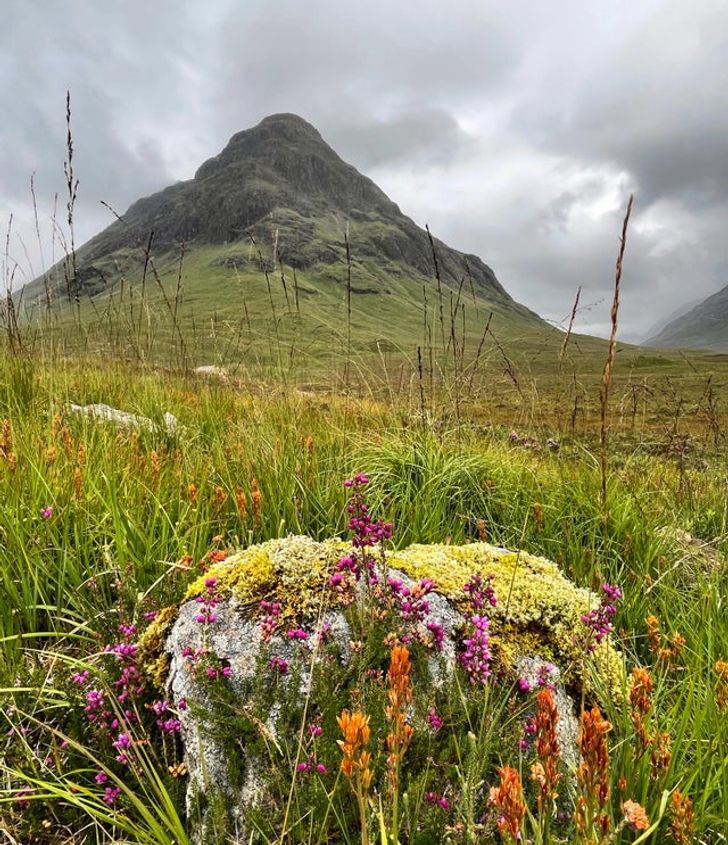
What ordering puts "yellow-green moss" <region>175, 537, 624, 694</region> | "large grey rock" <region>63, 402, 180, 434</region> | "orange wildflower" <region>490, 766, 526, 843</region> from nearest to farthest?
"orange wildflower" <region>490, 766, 526, 843</region>
"yellow-green moss" <region>175, 537, 624, 694</region>
"large grey rock" <region>63, 402, 180, 434</region>

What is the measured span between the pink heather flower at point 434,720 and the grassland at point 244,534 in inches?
11.3

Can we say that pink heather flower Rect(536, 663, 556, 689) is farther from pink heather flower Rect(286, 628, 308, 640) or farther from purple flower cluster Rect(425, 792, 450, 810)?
pink heather flower Rect(286, 628, 308, 640)

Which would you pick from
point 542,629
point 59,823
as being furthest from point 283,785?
point 542,629

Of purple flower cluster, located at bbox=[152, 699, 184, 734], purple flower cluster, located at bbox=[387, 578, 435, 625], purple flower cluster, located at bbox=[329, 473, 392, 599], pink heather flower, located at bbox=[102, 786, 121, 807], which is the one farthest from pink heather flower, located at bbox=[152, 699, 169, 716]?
purple flower cluster, located at bbox=[387, 578, 435, 625]

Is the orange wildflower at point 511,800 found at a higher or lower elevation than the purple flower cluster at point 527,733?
higher

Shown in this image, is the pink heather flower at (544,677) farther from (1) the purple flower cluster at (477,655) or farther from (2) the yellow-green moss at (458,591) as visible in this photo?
(1) the purple flower cluster at (477,655)

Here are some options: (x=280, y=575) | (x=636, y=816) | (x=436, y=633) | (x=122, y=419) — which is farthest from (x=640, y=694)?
(x=122, y=419)

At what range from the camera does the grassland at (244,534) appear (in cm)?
179

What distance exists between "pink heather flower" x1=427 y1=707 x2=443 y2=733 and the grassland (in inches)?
11.3

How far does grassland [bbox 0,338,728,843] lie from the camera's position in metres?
1.79

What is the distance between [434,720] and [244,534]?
2.00 m

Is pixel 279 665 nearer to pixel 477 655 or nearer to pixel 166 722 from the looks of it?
pixel 166 722

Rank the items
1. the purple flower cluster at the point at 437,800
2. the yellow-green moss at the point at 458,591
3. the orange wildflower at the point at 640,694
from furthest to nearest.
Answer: the yellow-green moss at the point at 458,591 → the purple flower cluster at the point at 437,800 → the orange wildflower at the point at 640,694

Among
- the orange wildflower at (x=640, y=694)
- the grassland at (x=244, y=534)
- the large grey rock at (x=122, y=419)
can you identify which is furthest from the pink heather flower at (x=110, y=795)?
the large grey rock at (x=122, y=419)
